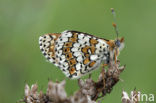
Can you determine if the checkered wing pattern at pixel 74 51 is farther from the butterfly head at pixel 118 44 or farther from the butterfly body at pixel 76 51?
the butterfly head at pixel 118 44

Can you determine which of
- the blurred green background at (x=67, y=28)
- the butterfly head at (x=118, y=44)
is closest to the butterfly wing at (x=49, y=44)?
the butterfly head at (x=118, y=44)

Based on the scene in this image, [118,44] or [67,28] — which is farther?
[67,28]

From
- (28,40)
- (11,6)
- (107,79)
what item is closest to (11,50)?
(28,40)

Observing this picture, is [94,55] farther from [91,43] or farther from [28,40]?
[28,40]

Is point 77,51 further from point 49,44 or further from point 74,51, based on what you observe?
point 49,44

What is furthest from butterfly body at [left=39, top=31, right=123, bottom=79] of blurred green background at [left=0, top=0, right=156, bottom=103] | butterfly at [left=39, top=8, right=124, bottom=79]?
blurred green background at [left=0, top=0, right=156, bottom=103]

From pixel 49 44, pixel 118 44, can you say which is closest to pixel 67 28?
pixel 49 44

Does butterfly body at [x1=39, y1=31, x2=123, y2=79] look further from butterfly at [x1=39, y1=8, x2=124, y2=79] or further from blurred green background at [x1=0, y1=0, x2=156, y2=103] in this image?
blurred green background at [x1=0, y1=0, x2=156, y2=103]
